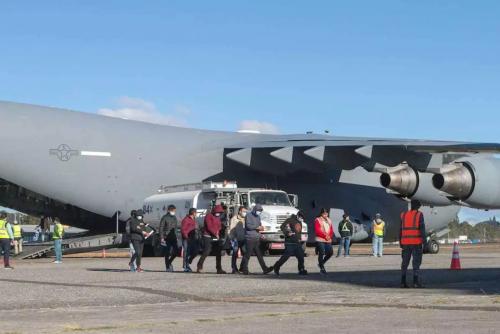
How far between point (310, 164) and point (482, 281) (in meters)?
18.0

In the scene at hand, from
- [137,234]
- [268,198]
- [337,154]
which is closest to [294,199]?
[268,198]

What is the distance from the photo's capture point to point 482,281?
17.3 m

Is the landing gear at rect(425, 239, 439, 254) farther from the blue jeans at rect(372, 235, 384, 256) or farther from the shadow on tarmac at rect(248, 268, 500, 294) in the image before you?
the shadow on tarmac at rect(248, 268, 500, 294)

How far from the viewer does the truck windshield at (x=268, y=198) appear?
103 feet

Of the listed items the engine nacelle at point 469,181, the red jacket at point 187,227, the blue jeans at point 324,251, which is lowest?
the blue jeans at point 324,251

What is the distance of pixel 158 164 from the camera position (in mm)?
35562

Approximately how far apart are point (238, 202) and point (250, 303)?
18.5 meters

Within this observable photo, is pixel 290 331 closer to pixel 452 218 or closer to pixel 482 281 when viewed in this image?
pixel 482 281

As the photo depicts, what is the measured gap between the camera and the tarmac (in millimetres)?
10020

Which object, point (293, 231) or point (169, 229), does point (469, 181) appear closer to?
point (293, 231)

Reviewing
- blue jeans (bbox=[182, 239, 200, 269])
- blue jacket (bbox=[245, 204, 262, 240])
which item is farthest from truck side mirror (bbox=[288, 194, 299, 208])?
blue jacket (bbox=[245, 204, 262, 240])

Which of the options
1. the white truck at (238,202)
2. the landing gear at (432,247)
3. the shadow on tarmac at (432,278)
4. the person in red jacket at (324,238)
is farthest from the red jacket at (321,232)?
the landing gear at (432,247)

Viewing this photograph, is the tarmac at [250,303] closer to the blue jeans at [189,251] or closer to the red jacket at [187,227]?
the blue jeans at [189,251]

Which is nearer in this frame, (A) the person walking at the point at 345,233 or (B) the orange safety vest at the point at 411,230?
(B) the orange safety vest at the point at 411,230
